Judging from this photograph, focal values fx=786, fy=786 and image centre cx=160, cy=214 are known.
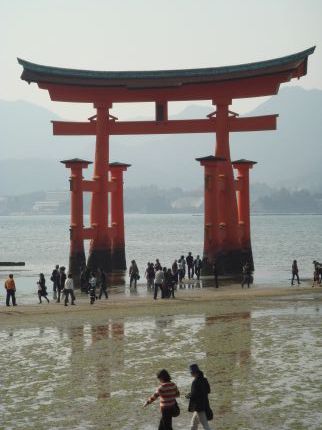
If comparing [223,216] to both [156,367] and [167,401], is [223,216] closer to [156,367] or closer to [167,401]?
[156,367]

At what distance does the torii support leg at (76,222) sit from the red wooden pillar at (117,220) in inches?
234

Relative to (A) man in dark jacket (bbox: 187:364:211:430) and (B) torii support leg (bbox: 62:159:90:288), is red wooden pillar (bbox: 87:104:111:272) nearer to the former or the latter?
(B) torii support leg (bbox: 62:159:90:288)

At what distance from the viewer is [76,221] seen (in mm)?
38719

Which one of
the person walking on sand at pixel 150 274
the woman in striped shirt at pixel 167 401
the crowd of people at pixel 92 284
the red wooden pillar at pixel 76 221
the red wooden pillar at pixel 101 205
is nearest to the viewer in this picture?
the woman in striped shirt at pixel 167 401

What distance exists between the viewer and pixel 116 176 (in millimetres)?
45438

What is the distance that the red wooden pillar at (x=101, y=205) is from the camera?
3997cm

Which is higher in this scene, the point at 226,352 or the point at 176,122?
the point at 176,122

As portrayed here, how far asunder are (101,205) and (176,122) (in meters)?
5.68

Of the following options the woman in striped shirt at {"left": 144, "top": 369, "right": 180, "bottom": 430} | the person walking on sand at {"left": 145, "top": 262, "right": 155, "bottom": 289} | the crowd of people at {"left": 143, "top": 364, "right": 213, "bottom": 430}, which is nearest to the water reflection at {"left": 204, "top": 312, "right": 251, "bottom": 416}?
the crowd of people at {"left": 143, "top": 364, "right": 213, "bottom": 430}

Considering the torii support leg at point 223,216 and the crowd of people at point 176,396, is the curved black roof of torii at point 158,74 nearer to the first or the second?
the torii support leg at point 223,216

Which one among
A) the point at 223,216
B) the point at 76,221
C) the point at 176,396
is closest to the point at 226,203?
the point at 223,216

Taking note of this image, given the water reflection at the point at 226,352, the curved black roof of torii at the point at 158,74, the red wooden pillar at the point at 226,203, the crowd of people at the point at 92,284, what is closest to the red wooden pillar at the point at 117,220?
the curved black roof of torii at the point at 158,74

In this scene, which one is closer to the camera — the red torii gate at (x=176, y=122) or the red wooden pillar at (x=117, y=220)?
the red torii gate at (x=176, y=122)

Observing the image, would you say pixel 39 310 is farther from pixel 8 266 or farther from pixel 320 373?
pixel 8 266
